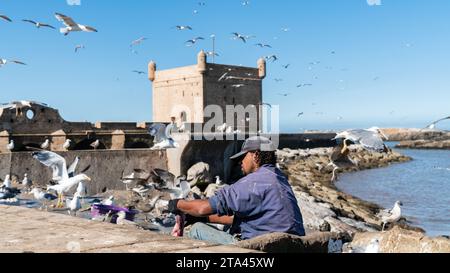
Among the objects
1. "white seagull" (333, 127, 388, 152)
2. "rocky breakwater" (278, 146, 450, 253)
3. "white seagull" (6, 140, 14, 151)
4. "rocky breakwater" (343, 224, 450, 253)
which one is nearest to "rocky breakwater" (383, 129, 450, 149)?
"rocky breakwater" (278, 146, 450, 253)

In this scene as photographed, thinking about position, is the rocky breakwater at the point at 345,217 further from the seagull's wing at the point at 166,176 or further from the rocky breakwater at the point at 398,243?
the seagull's wing at the point at 166,176

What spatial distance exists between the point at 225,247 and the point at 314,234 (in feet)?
3.16

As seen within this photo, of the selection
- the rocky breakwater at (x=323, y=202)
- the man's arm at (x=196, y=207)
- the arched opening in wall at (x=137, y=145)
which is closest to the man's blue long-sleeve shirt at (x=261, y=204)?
the man's arm at (x=196, y=207)

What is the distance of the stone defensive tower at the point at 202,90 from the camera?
35.6 metres

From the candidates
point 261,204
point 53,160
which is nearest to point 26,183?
point 53,160

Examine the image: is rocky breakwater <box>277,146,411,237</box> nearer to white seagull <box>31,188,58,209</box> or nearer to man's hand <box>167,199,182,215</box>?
man's hand <box>167,199,182,215</box>

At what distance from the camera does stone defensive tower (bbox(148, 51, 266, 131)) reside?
3556 cm

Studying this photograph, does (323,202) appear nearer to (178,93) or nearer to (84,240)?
(84,240)

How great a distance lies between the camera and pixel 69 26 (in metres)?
10.4

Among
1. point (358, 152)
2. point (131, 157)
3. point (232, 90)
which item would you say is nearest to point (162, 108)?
point (232, 90)

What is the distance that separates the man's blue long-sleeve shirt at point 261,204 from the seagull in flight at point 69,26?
7154 millimetres

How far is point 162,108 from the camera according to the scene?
40.2 m

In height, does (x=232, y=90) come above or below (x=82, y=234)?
above
